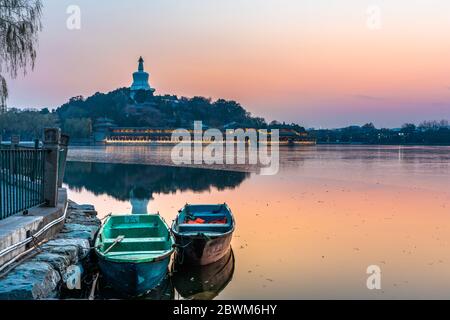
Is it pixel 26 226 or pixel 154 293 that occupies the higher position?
pixel 26 226

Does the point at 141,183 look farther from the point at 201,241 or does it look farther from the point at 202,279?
the point at 202,279

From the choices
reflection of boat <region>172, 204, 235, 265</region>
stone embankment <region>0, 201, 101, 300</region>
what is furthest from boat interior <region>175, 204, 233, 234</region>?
stone embankment <region>0, 201, 101, 300</region>

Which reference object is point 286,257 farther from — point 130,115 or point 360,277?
point 130,115

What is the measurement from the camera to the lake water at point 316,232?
37.9ft

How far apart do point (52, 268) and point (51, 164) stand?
12.5ft

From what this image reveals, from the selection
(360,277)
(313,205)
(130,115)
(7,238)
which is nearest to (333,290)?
(360,277)

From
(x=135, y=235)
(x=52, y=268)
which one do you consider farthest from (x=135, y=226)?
(x=52, y=268)

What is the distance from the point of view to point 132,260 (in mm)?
9828

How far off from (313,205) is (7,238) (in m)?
A: 18.3

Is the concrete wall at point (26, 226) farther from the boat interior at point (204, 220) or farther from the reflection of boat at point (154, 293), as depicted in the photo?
the boat interior at point (204, 220)

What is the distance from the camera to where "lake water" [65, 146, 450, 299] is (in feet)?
37.9

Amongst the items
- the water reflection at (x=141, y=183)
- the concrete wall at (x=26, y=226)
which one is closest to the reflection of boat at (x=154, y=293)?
the concrete wall at (x=26, y=226)
